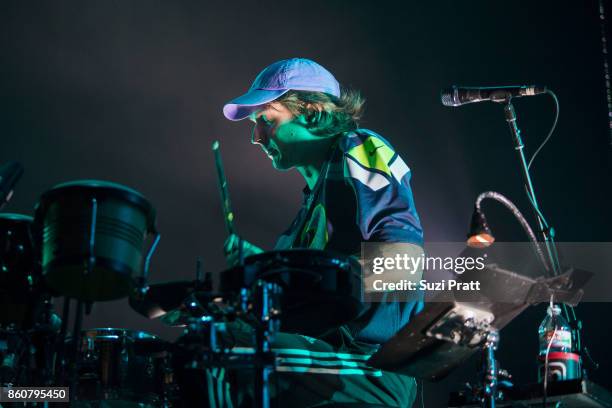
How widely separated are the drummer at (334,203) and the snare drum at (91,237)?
36cm

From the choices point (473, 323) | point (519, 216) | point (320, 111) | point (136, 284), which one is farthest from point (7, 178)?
point (519, 216)

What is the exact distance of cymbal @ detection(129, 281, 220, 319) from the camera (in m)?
2.05

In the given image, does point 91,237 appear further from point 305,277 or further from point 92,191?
point 305,277

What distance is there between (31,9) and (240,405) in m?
3.41

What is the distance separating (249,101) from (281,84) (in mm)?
190

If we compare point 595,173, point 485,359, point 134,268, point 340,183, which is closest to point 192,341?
point 134,268

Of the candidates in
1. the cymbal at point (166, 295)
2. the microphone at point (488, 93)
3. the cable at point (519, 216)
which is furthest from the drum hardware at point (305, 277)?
the microphone at point (488, 93)

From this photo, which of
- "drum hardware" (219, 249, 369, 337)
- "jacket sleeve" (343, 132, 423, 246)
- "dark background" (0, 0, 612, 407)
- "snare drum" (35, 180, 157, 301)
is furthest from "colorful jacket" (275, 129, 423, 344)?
"dark background" (0, 0, 612, 407)

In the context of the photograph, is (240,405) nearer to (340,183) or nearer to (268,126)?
(340,183)

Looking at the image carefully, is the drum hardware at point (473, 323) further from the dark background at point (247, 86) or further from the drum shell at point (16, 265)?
the dark background at point (247, 86)

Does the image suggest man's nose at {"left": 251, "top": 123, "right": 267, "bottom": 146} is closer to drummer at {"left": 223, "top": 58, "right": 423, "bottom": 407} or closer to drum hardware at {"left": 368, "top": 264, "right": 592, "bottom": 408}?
drummer at {"left": 223, "top": 58, "right": 423, "bottom": 407}

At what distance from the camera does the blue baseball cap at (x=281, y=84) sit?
3.22 metres

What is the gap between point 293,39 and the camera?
195 inches

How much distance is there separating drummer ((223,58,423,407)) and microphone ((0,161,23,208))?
764 mm
